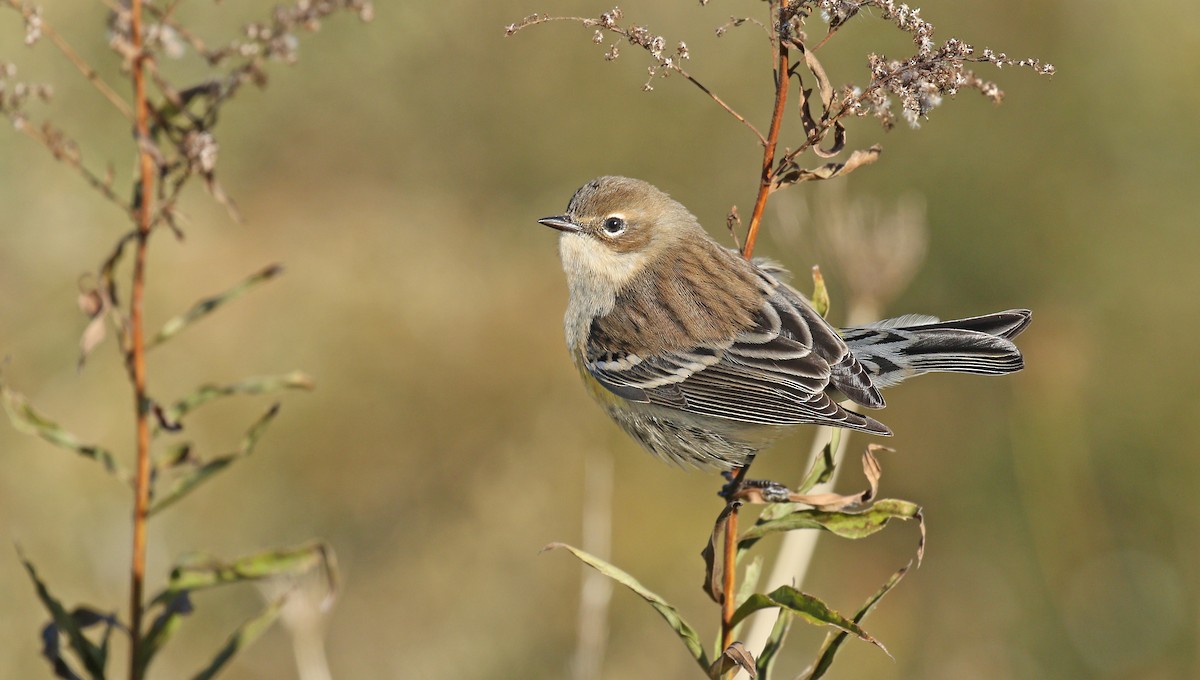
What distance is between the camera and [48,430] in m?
2.53

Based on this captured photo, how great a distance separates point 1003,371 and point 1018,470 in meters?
3.48

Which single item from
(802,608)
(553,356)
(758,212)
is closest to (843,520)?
(802,608)

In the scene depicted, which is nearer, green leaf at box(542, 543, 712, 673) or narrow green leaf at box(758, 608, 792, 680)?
green leaf at box(542, 543, 712, 673)

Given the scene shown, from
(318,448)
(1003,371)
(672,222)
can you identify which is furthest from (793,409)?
(318,448)

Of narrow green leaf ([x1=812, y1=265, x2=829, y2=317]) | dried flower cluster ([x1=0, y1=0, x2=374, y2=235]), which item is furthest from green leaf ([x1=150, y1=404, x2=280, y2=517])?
narrow green leaf ([x1=812, y1=265, x2=829, y2=317])

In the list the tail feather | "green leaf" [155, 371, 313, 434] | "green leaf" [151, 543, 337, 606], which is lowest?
"green leaf" [151, 543, 337, 606]

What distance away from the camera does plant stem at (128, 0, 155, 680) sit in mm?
2244

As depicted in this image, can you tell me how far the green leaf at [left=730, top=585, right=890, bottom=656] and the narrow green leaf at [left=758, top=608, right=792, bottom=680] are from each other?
193mm

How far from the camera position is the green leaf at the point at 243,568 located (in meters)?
2.44

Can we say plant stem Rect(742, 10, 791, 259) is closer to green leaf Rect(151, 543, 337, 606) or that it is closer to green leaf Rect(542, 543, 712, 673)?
green leaf Rect(542, 543, 712, 673)

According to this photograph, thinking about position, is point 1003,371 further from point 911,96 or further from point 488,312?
point 488,312

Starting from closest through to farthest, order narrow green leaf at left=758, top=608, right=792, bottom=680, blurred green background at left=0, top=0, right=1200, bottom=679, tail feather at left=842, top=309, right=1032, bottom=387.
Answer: narrow green leaf at left=758, top=608, right=792, bottom=680 < tail feather at left=842, top=309, right=1032, bottom=387 < blurred green background at left=0, top=0, right=1200, bottom=679

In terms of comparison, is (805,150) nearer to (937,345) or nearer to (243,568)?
A: (937,345)

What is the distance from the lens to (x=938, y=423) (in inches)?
290
